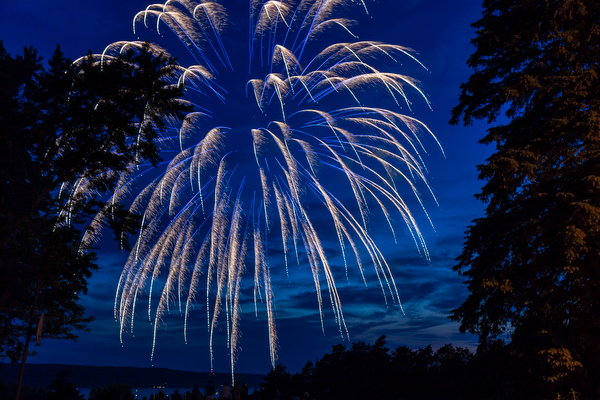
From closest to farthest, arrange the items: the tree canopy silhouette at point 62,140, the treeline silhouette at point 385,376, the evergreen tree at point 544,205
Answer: the evergreen tree at point 544,205 < the tree canopy silhouette at point 62,140 < the treeline silhouette at point 385,376

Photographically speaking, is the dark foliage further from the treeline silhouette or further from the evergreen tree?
the evergreen tree

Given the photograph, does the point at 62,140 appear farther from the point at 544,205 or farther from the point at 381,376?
the point at 381,376

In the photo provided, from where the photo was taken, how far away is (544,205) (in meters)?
13.8

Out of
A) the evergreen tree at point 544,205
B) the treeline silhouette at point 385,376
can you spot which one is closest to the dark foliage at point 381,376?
the treeline silhouette at point 385,376

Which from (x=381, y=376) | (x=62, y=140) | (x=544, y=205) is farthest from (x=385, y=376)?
(x=62, y=140)

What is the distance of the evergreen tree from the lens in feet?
41.5

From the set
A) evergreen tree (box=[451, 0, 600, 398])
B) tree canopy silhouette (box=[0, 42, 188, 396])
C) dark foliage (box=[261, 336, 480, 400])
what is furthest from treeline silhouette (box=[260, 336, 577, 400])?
tree canopy silhouette (box=[0, 42, 188, 396])

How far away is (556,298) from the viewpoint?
13.3m

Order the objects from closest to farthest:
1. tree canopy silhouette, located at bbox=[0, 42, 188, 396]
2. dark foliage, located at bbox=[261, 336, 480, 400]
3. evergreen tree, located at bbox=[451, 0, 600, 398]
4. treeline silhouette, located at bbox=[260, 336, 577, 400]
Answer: evergreen tree, located at bbox=[451, 0, 600, 398] < tree canopy silhouette, located at bbox=[0, 42, 188, 396] < treeline silhouette, located at bbox=[260, 336, 577, 400] < dark foliage, located at bbox=[261, 336, 480, 400]

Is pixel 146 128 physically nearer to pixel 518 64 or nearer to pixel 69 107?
pixel 69 107

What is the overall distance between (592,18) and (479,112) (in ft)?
14.4

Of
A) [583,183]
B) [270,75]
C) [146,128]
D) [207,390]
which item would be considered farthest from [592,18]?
[207,390]

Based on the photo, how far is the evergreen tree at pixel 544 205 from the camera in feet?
41.5

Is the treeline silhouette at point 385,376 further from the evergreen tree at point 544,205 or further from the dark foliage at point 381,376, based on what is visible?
the evergreen tree at point 544,205
